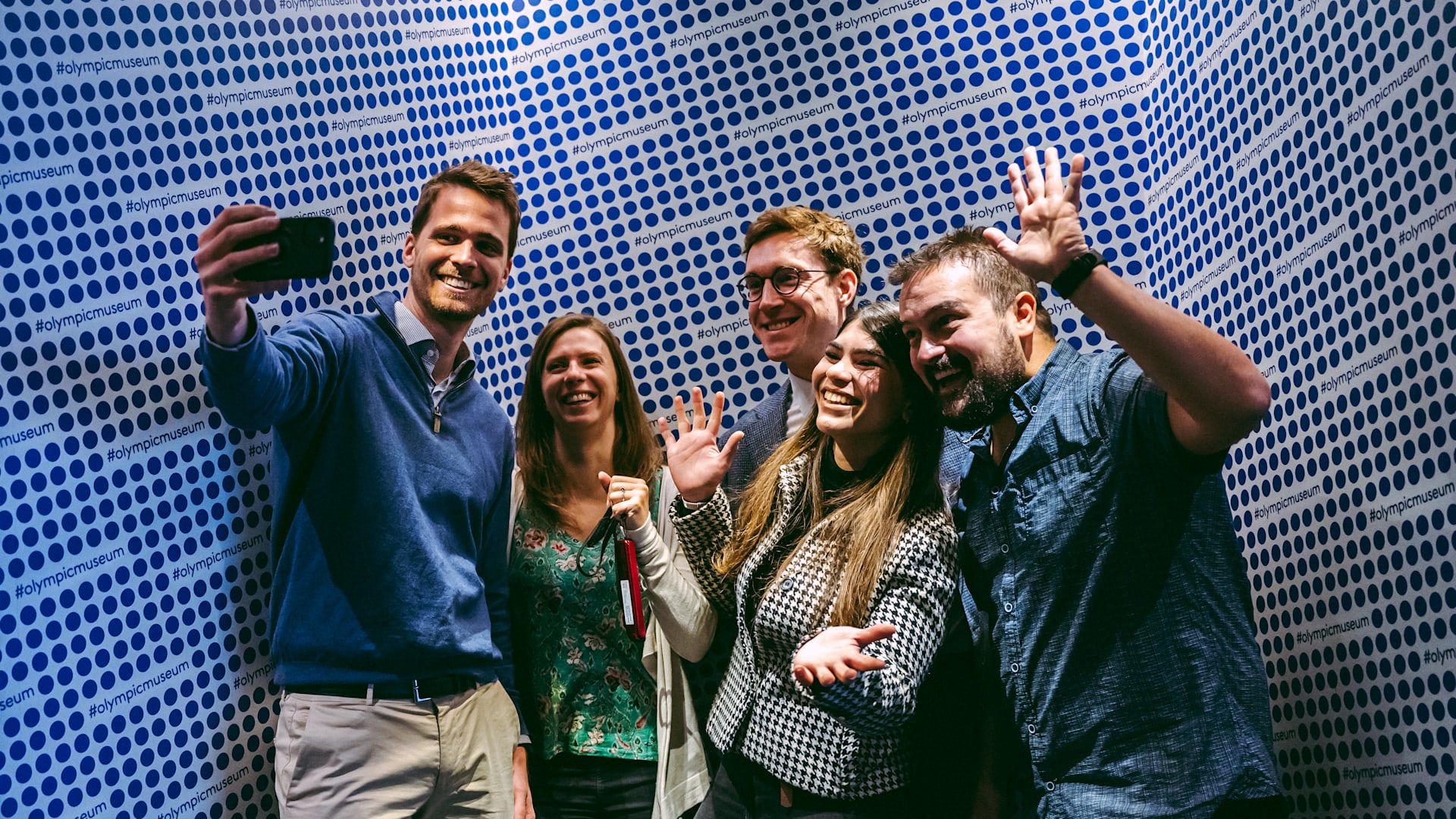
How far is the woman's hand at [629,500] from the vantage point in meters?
3.00

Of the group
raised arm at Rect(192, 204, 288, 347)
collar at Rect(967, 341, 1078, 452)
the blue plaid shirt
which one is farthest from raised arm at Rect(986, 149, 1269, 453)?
raised arm at Rect(192, 204, 288, 347)

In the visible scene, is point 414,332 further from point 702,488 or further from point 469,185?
point 702,488

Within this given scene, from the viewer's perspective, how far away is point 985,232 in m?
2.40

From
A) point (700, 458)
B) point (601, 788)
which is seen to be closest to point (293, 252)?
point (700, 458)

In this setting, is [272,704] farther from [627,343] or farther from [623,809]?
[627,343]

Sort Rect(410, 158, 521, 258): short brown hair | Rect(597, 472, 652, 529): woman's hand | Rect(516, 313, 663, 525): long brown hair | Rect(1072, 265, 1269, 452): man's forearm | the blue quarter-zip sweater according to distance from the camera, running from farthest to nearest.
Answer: Rect(516, 313, 663, 525): long brown hair
Rect(410, 158, 521, 258): short brown hair
Rect(597, 472, 652, 529): woman's hand
the blue quarter-zip sweater
Rect(1072, 265, 1269, 452): man's forearm

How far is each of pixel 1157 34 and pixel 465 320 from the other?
2509 mm

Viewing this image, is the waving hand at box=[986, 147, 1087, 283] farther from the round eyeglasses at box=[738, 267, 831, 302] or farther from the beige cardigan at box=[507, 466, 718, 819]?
the beige cardigan at box=[507, 466, 718, 819]

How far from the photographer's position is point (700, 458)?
10.1 ft

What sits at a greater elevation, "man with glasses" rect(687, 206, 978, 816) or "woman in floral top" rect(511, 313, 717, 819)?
"man with glasses" rect(687, 206, 978, 816)

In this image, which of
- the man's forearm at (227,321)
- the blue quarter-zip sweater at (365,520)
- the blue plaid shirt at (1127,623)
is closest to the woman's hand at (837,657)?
the blue plaid shirt at (1127,623)

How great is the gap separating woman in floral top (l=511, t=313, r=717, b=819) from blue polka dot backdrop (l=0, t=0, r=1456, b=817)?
0.54m

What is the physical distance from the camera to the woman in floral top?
3104 mm

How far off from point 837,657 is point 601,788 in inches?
43.6
